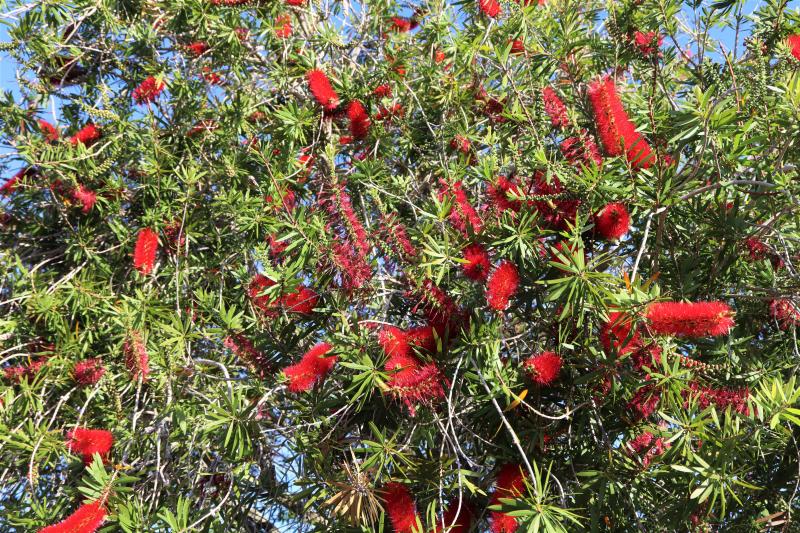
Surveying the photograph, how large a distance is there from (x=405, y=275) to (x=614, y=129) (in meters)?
0.84

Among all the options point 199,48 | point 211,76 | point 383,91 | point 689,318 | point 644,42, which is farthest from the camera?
point 211,76

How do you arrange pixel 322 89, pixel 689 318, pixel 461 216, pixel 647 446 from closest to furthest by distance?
1. pixel 689 318
2. pixel 647 446
3. pixel 461 216
4. pixel 322 89

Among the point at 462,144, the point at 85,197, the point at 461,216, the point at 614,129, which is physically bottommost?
the point at 85,197

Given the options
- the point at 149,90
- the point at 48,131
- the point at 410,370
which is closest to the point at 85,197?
the point at 48,131

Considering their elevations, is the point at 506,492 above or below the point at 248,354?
above

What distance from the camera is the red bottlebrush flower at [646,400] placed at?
2.48 meters

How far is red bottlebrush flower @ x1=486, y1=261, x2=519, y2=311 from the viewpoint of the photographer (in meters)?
2.45

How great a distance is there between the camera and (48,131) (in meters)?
4.20

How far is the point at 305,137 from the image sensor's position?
398cm

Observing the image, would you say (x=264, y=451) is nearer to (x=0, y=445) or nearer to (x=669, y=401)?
(x=0, y=445)

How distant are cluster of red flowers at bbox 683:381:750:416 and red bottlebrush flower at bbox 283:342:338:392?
1167mm

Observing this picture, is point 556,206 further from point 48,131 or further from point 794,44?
point 48,131

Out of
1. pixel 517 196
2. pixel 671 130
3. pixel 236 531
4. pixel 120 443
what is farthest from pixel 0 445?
pixel 671 130

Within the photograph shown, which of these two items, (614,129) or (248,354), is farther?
(248,354)
